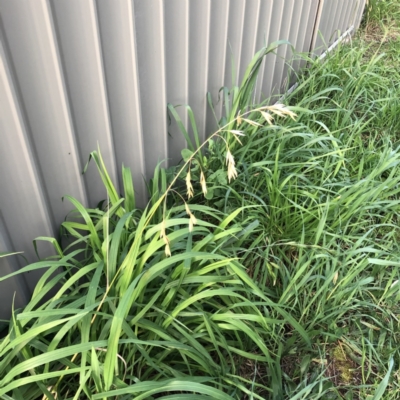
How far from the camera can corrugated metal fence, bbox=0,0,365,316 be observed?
100cm

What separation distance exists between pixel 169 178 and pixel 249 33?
890mm

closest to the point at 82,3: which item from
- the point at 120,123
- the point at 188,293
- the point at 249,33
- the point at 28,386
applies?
the point at 120,123

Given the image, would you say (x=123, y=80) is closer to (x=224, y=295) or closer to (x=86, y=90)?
(x=86, y=90)

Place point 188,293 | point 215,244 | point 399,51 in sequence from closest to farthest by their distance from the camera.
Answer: point 188,293 → point 215,244 → point 399,51

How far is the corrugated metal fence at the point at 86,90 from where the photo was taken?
3.28 feet

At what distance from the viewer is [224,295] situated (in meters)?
1.29

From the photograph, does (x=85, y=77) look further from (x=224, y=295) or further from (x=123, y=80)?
(x=224, y=295)

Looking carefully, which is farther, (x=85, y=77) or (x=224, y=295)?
(x=224, y=295)

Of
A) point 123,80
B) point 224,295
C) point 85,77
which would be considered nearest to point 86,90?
point 85,77

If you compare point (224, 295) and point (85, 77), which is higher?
point (85, 77)

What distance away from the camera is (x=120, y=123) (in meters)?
1.36

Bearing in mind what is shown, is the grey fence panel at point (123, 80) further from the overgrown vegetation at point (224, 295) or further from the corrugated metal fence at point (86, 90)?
the overgrown vegetation at point (224, 295)

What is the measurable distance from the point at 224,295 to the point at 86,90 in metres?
0.74

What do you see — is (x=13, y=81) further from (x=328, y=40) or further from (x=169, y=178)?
(x=328, y=40)
